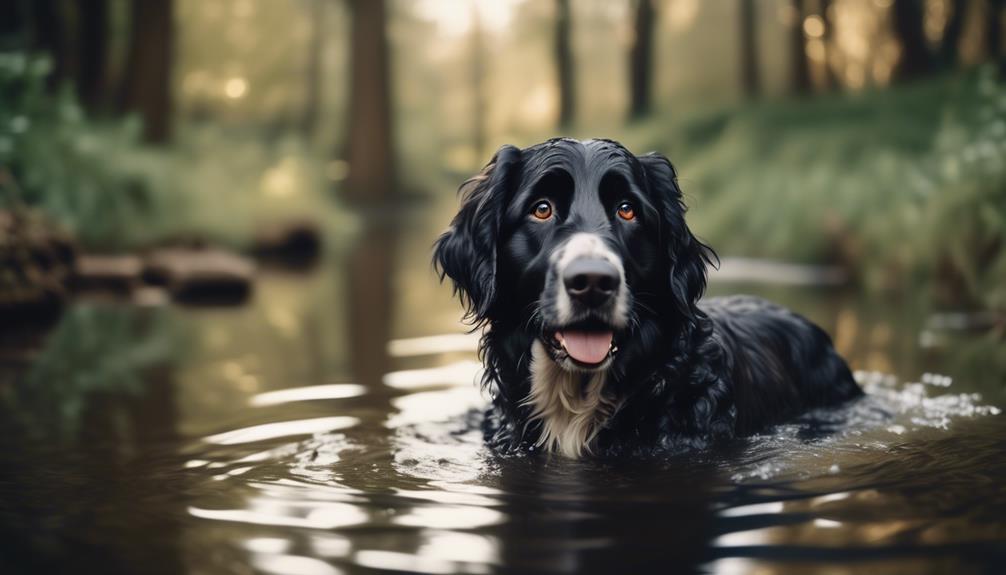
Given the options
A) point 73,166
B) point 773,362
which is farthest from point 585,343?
point 73,166

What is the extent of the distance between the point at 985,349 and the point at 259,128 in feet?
117

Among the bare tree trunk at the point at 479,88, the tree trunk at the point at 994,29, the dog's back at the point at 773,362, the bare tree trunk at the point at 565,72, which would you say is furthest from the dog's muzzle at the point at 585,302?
the bare tree trunk at the point at 479,88

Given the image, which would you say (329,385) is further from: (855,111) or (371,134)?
(371,134)

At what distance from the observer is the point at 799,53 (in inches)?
1139

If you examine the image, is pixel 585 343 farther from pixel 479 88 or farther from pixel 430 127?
pixel 479 88

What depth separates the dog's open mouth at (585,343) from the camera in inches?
188

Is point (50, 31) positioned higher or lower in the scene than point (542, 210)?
higher

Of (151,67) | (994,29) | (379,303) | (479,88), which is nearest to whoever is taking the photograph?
(379,303)

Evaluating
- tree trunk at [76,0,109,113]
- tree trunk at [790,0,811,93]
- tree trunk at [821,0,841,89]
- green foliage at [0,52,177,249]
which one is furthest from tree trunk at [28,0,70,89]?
tree trunk at [821,0,841,89]

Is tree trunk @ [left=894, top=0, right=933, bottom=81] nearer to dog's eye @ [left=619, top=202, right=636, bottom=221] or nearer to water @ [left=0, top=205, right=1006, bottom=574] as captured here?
water @ [left=0, top=205, right=1006, bottom=574]

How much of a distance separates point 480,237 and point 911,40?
2308 centimetres

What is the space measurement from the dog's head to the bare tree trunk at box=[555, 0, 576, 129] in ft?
101

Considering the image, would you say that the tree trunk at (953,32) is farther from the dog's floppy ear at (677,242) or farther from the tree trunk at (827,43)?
the dog's floppy ear at (677,242)

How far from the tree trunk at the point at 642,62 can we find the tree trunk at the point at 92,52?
586 inches
